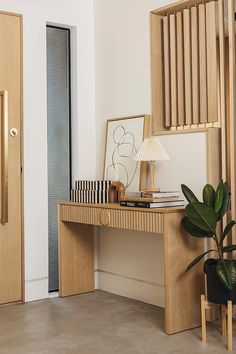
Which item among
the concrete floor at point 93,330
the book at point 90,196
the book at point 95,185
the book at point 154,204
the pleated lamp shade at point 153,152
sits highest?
the pleated lamp shade at point 153,152

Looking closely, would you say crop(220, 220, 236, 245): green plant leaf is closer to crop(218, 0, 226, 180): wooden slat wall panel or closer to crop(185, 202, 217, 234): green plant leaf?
crop(185, 202, 217, 234): green plant leaf

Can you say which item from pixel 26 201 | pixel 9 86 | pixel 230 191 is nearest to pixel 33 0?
pixel 9 86

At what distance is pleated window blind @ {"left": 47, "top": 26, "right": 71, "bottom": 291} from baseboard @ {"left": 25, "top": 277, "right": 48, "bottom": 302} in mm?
130

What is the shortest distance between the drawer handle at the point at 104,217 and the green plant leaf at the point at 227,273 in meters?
0.93

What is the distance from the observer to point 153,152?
11.4ft

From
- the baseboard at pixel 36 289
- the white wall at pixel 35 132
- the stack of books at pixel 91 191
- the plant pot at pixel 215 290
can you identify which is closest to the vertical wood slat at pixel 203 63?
the stack of books at pixel 91 191

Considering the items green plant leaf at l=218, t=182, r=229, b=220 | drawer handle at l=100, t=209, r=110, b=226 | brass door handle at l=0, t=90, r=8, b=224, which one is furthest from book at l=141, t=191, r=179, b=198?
brass door handle at l=0, t=90, r=8, b=224

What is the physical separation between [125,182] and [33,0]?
158 centimetres

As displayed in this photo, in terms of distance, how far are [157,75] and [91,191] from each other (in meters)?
0.98

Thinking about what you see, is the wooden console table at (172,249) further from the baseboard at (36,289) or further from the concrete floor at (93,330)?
the baseboard at (36,289)

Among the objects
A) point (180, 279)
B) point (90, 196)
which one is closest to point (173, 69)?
point (90, 196)

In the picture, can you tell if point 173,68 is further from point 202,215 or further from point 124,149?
point 202,215

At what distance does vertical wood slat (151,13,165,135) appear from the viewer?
3.79 meters

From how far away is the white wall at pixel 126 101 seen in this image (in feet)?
12.5
